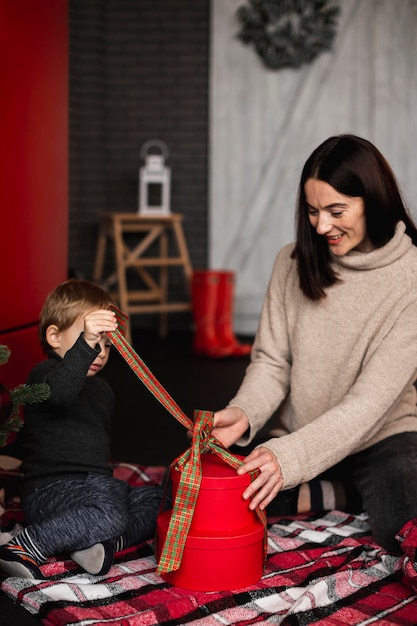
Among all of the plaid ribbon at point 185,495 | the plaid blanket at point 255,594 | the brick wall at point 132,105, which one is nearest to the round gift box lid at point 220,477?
the plaid ribbon at point 185,495

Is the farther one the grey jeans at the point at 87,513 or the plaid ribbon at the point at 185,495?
the grey jeans at the point at 87,513

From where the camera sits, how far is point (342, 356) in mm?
2146

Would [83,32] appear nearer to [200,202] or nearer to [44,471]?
[200,202]

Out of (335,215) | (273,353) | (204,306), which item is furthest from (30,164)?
(204,306)

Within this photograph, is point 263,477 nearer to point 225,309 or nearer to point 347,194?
point 347,194

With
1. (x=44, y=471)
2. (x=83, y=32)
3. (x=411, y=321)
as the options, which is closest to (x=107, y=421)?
(x=44, y=471)

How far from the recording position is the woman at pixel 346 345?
76.6 inches

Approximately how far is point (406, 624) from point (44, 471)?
0.93 metres

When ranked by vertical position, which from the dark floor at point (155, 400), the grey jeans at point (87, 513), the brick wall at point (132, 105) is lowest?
the dark floor at point (155, 400)

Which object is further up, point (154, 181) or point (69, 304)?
point (154, 181)

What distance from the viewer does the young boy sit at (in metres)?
1.83

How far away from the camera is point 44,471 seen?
201 cm

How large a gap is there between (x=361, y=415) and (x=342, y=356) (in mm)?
264

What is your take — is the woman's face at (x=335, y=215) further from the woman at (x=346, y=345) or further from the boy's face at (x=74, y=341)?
the boy's face at (x=74, y=341)
